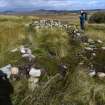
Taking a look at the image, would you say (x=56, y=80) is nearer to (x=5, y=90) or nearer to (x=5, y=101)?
(x=5, y=90)

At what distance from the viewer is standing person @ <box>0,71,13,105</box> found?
28.7 feet

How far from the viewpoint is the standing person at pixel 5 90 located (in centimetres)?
873

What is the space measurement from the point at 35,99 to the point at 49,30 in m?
7.25

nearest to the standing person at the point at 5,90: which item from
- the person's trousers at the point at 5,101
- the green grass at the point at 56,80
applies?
the person's trousers at the point at 5,101

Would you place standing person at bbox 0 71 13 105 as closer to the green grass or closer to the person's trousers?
the person's trousers

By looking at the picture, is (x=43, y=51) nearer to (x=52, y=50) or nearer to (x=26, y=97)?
(x=52, y=50)

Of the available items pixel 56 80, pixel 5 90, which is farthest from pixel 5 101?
pixel 56 80

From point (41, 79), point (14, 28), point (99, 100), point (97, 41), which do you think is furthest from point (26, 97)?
point (14, 28)

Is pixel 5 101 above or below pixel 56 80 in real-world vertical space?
below

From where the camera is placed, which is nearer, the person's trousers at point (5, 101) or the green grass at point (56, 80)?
the person's trousers at point (5, 101)

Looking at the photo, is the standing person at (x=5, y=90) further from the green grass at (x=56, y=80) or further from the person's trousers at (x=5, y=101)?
the green grass at (x=56, y=80)

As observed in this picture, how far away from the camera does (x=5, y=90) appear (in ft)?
30.5

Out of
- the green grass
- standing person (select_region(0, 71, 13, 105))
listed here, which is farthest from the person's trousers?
the green grass

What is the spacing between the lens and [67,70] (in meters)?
10.4
